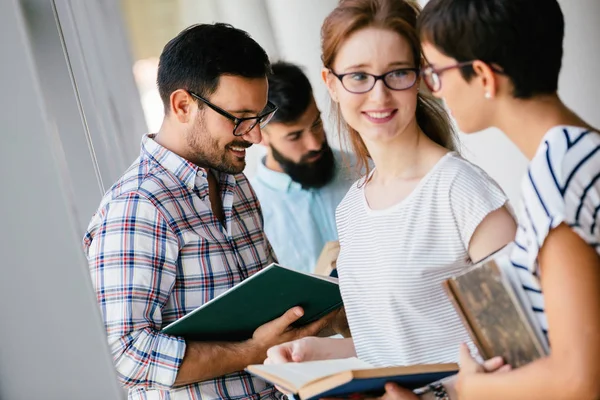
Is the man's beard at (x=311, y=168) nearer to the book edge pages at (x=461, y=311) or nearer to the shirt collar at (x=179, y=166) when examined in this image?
the shirt collar at (x=179, y=166)

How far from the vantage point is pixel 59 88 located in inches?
127

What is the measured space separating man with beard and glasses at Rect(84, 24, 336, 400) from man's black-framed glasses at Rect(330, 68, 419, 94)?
0.65m

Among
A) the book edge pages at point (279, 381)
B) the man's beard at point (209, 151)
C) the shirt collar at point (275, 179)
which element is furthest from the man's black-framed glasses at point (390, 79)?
the shirt collar at point (275, 179)

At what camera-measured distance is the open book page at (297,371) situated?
1.42 m

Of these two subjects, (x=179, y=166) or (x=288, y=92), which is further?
(x=288, y=92)

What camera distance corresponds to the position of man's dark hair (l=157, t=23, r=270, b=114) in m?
2.29

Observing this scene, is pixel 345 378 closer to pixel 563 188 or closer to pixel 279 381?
pixel 279 381

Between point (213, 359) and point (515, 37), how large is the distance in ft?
3.84

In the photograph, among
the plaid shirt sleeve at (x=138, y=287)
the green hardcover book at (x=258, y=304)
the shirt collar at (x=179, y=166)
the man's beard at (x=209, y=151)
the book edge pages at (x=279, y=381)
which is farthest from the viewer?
the man's beard at (x=209, y=151)

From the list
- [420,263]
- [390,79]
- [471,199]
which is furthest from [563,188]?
[390,79]

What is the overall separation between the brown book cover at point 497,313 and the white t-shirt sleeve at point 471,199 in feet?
0.74

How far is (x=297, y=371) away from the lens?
1.49 metres

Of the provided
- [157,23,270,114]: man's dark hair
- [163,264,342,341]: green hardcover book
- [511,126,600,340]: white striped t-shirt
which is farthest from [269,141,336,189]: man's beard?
[511,126,600,340]: white striped t-shirt

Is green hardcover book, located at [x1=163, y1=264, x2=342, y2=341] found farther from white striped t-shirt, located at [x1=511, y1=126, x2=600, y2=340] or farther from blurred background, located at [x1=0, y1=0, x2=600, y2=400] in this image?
white striped t-shirt, located at [x1=511, y1=126, x2=600, y2=340]
